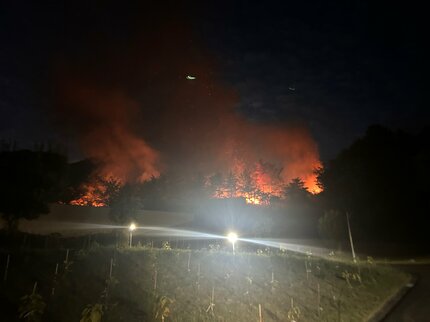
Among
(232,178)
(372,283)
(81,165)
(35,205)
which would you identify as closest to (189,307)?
(372,283)

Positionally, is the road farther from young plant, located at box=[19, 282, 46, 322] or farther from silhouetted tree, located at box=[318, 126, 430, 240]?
silhouetted tree, located at box=[318, 126, 430, 240]

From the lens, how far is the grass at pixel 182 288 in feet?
26.8

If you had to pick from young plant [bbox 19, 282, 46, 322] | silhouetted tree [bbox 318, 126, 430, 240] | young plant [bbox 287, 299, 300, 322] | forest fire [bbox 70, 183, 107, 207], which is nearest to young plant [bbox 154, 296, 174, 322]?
young plant [bbox 19, 282, 46, 322]

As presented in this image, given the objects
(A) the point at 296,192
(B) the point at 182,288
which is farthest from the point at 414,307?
(A) the point at 296,192

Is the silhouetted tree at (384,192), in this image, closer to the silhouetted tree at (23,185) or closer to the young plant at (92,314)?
the silhouetted tree at (23,185)

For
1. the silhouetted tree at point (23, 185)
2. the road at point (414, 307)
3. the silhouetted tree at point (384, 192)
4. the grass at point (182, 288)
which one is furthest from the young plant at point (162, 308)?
the silhouetted tree at point (384, 192)

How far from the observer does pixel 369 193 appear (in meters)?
44.4

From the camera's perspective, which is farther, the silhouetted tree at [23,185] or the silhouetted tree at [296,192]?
the silhouetted tree at [296,192]

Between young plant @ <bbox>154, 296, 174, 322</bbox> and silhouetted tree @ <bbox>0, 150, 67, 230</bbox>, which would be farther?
silhouetted tree @ <bbox>0, 150, 67, 230</bbox>

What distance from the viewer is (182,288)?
10156 mm

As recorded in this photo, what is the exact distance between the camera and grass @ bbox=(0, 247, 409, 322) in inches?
322

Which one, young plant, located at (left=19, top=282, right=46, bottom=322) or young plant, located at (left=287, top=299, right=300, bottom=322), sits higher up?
young plant, located at (left=19, top=282, right=46, bottom=322)

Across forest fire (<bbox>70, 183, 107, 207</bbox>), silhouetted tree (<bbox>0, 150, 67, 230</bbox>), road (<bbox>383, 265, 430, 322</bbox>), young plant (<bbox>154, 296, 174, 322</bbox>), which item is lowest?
road (<bbox>383, 265, 430, 322</bbox>)

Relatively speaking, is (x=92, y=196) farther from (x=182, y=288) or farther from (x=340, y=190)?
(x=182, y=288)
